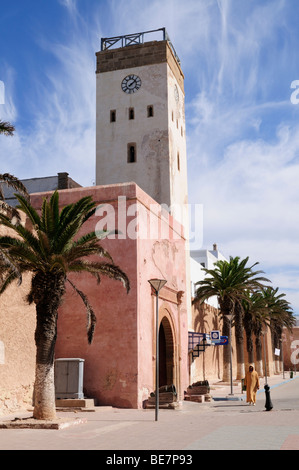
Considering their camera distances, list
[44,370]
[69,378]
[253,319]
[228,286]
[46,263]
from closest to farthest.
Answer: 1. [44,370]
2. [46,263]
3. [69,378]
4. [228,286]
5. [253,319]

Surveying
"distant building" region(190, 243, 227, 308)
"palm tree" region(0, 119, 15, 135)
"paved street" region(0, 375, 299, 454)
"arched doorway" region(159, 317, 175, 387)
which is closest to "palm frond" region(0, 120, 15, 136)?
"palm tree" region(0, 119, 15, 135)

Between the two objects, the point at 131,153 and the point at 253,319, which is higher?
the point at 131,153

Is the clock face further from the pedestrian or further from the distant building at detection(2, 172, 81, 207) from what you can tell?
the pedestrian

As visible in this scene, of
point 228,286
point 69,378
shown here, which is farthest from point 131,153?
point 69,378

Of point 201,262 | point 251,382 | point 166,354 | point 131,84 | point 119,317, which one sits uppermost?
point 131,84

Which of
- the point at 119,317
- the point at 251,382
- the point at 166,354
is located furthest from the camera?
the point at 166,354

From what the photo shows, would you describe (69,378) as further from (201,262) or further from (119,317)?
(201,262)

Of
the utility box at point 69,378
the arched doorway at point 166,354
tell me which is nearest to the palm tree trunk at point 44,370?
the utility box at point 69,378

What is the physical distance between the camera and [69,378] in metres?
18.3

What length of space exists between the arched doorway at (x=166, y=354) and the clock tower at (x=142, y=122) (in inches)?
464

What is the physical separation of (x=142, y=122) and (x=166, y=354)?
1807 centimetres

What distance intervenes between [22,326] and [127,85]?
80.8ft

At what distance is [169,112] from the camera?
36469 mm

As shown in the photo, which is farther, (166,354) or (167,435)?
(166,354)
